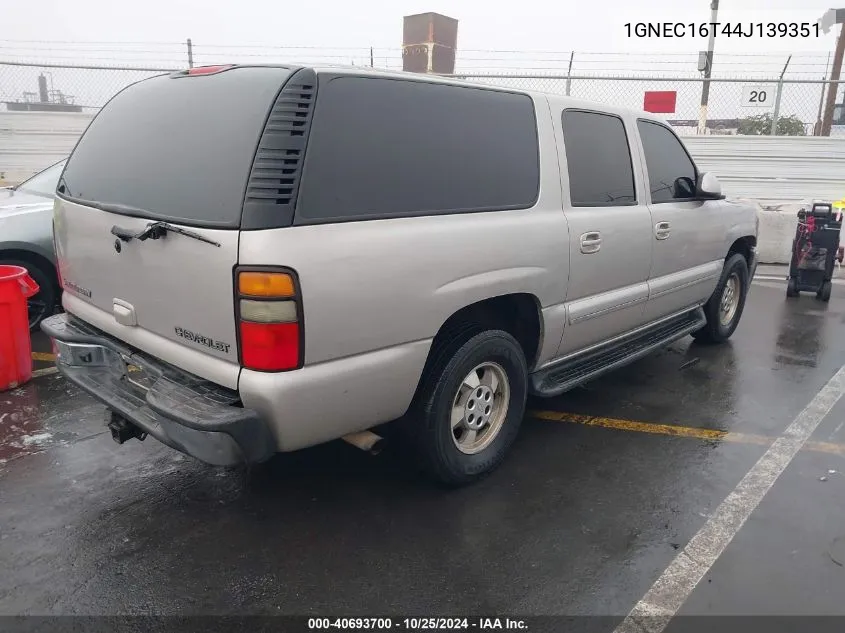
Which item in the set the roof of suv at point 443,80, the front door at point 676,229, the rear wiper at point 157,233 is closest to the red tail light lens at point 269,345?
the rear wiper at point 157,233

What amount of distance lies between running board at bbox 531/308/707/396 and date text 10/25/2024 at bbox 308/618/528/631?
1.46 meters

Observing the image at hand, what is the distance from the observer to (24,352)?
4605 mm

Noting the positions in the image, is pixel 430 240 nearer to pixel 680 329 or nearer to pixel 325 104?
pixel 325 104

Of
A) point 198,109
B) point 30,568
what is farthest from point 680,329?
point 30,568

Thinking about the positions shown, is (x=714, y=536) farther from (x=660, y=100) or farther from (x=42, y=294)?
(x=660, y=100)

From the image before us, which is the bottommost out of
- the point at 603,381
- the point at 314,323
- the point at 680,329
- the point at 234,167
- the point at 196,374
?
the point at 603,381

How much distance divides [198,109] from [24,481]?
2129mm

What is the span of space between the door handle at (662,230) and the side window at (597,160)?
0.89 feet

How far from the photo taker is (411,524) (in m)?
3.08

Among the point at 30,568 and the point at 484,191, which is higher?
the point at 484,191

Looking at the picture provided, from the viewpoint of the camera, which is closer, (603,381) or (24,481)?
(24,481)

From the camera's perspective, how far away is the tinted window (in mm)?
2584

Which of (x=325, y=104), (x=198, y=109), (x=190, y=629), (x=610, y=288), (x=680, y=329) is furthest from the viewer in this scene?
(x=680, y=329)

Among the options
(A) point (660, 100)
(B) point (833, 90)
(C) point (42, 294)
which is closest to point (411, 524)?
(C) point (42, 294)
